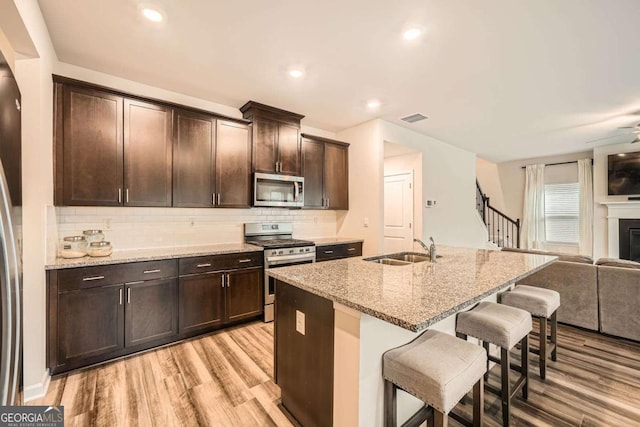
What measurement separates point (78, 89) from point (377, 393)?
3476 mm

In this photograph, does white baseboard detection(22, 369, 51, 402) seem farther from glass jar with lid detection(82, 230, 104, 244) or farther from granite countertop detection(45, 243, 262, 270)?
glass jar with lid detection(82, 230, 104, 244)

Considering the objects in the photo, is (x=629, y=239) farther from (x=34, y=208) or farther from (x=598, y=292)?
(x=34, y=208)

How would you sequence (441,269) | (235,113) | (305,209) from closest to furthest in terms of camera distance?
(441,269) → (235,113) → (305,209)

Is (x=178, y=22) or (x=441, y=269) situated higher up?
(x=178, y=22)

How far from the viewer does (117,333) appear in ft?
8.11

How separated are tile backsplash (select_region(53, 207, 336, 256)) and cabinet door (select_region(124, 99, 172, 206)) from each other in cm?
35

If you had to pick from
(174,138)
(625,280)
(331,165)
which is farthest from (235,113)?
(625,280)

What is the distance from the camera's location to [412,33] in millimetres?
2170

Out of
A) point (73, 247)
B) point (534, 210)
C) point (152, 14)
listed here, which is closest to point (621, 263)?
point (534, 210)

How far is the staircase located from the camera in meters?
7.15

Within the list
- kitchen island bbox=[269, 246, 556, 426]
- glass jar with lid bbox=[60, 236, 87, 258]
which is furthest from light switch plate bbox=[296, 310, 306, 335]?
glass jar with lid bbox=[60, 236, 87, 258]

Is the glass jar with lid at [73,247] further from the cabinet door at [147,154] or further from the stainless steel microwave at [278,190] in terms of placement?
the stainless steel microwave at [278,190]

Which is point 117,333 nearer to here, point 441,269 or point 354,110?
point 441,269

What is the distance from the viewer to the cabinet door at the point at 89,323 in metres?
2.24
